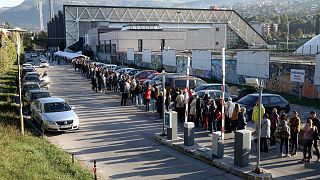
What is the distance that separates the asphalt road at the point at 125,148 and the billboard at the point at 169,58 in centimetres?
2221

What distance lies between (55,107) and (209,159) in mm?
9056

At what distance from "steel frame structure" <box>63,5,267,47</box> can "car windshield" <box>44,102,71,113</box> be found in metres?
89.8

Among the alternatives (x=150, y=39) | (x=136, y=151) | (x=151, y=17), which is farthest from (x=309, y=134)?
(x=151, y=17)

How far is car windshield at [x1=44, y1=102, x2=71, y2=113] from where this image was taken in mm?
19250

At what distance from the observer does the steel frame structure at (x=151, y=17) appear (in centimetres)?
10894

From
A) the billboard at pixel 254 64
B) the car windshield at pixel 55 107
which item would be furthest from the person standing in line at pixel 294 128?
the billboard at pixel 254 64

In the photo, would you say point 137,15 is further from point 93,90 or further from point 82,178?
point 82,178

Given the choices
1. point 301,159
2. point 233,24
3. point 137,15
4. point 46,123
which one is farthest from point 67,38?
point 301,159

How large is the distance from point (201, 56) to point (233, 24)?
260 feet

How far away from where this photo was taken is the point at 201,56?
4172 cm

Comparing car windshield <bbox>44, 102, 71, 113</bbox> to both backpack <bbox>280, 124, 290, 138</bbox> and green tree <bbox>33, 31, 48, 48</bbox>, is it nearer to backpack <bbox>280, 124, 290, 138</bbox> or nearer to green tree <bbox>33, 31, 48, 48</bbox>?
backpack <bbox>280, 124, 290, 138</bbox>

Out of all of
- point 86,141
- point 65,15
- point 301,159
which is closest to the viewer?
point 301,159

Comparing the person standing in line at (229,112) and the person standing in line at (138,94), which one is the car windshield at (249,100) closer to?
the person standing in line at (229,112)

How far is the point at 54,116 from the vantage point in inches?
727
